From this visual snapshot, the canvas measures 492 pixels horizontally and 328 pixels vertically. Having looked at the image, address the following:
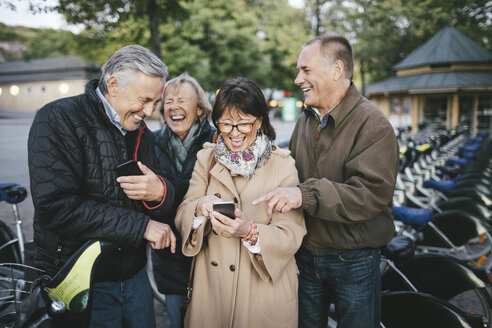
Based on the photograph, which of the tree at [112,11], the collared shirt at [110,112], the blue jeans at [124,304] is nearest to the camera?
the collared shirt at [110,112]

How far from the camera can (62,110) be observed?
149 cm

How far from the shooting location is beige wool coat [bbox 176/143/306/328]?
1.70 meters

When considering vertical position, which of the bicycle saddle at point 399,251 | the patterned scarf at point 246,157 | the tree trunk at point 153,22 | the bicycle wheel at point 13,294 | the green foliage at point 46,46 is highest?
the green foliage at point 46,46

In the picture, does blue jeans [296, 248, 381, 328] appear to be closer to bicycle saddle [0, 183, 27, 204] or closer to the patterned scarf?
the patterned scarf

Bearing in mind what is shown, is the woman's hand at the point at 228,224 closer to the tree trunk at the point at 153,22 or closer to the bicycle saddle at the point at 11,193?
the bicycle saddle at the point at 11,193

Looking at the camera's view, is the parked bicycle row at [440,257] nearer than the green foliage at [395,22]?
Yes

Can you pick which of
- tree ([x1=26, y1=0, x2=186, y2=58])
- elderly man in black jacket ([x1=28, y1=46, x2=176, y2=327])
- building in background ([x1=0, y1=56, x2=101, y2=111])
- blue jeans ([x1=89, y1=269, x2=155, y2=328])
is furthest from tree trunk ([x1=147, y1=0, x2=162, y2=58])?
building in background ([x1=0, y1=56, x2=101, y2=111])

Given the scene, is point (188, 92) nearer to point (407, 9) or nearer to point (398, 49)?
point (407, 9)

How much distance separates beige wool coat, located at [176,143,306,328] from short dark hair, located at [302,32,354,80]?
0.66 m

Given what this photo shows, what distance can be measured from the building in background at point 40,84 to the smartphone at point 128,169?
36649mm

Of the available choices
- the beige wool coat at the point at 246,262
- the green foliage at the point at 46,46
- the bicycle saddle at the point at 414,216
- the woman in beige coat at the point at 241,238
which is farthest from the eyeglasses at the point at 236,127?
the green foliage at the point at 46,46

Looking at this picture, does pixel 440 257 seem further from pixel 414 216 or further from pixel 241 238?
pixel 241 238

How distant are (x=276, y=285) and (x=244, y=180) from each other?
609mm

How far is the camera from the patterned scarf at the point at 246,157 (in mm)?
1770
